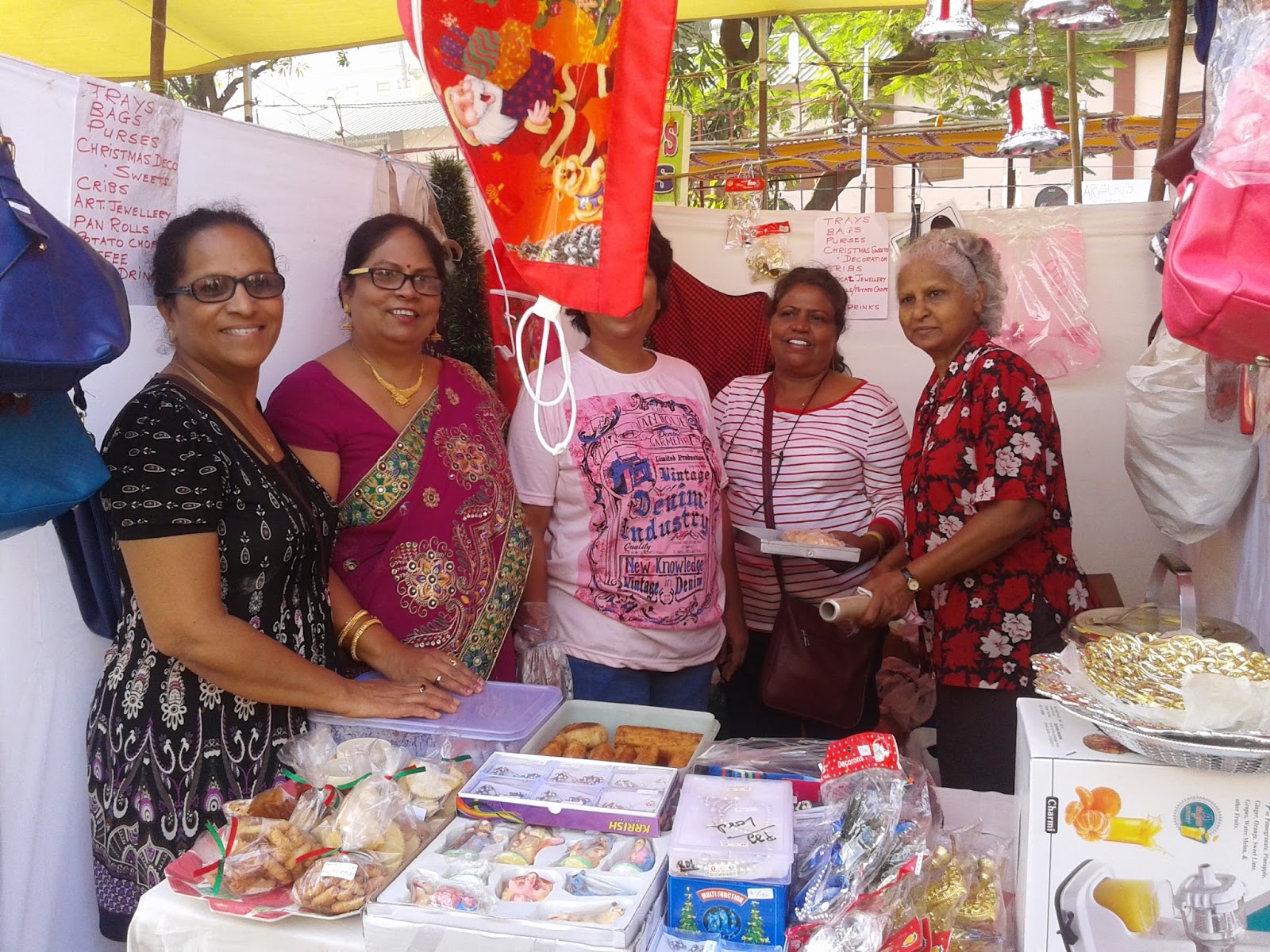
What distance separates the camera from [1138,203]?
388 cm

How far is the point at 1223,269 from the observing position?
1.20 meters

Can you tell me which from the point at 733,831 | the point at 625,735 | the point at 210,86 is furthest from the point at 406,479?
the point at 210,86

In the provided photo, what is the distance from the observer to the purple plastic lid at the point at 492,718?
1.69 metres

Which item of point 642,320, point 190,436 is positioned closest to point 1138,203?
point 642,320

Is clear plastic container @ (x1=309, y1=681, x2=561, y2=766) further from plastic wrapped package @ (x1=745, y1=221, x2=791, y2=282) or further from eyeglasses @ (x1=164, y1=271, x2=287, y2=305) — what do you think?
plastic wrapped package @ (x1=745, y1=221, x2=791, y2=282)

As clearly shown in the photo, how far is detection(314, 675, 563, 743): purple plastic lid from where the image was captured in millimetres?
1686

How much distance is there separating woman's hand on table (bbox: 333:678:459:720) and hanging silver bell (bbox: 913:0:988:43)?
2792 millimetres

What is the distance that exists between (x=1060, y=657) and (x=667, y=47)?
3.24ft

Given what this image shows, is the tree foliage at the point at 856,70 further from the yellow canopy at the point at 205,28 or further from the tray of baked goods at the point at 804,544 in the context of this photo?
the tray of baked goods at the point at 804,544

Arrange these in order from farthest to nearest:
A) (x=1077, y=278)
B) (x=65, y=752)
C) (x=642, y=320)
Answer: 1. (x=1077, y=278)
2. (x=642, y=320)
3. (x=65, y=752)

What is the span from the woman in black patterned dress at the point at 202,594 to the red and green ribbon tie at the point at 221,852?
316mm

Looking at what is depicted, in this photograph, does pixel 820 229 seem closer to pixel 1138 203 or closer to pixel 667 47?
pixel 1138 203

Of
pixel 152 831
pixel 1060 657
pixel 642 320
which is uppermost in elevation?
pixel 642 320

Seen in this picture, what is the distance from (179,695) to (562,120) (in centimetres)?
115
